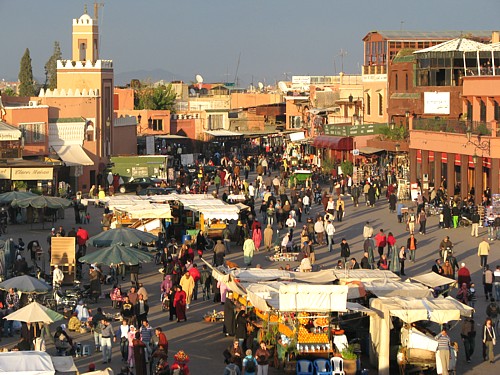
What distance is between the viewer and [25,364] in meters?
18.3

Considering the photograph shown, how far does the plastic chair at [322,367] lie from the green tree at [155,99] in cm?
7677

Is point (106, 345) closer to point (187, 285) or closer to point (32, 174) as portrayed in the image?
point (187, 285)

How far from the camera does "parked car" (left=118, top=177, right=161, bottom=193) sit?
55.4 metres

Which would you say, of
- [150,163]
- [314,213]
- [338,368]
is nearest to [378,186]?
[314,213]

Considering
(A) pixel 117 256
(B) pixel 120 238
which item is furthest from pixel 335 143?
(A) pixel 117 256

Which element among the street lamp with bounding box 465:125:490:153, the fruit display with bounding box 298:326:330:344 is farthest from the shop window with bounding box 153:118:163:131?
the fruit display with bounding box 298:326:330:344

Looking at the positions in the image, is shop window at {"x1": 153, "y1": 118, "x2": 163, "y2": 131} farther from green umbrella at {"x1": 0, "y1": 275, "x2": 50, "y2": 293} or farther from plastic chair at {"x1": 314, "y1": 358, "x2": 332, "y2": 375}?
plastic chair at {"x1": 314, "y1": 358, "x2": 332, "y2": 375}

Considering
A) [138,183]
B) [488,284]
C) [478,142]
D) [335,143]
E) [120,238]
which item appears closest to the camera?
[488,284]

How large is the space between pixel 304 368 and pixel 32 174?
28552mm

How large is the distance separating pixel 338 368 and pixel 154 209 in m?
16.9

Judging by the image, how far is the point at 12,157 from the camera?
166ft

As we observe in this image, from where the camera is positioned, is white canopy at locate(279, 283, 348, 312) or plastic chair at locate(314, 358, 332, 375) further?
white canopy at locate(279, 283, 348, 312)

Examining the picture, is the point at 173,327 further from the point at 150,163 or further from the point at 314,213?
the point at 150,163

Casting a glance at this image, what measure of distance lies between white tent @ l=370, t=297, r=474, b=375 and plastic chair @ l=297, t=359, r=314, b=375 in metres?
1.29
